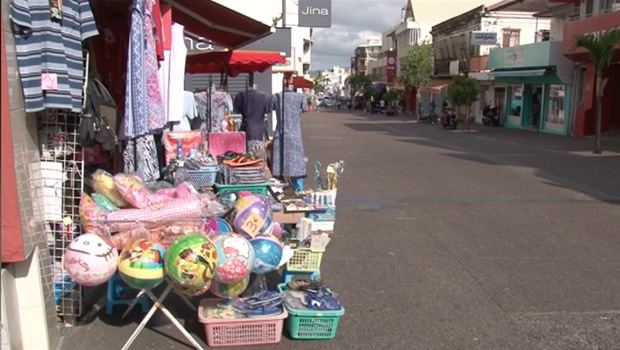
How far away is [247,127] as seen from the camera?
10180 mm

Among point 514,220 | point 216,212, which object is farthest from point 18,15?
point 514,220

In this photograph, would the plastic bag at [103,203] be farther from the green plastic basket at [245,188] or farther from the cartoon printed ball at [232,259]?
the green plastic basket at [245,188]

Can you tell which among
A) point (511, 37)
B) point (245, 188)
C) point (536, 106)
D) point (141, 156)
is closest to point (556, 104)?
point (536, 106)

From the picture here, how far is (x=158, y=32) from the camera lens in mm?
5684

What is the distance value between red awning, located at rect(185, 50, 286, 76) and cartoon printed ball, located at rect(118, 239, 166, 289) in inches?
290

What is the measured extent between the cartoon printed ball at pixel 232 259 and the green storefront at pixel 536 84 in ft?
80.9

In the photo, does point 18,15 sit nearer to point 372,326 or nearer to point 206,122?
point 372,326

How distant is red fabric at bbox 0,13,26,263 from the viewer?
3.53m

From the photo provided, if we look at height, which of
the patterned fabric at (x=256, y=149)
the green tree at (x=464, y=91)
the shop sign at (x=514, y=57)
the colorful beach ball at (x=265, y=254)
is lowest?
the colorful beach ball at (x=265, y=254)

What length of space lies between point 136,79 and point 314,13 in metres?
11.6

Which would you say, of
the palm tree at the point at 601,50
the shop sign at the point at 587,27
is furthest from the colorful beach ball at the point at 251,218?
the shop sign at the point at 587,27

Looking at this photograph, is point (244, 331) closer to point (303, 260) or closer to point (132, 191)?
point (303, 260)

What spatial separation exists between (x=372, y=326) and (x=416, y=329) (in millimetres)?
345

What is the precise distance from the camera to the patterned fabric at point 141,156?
5.57m
